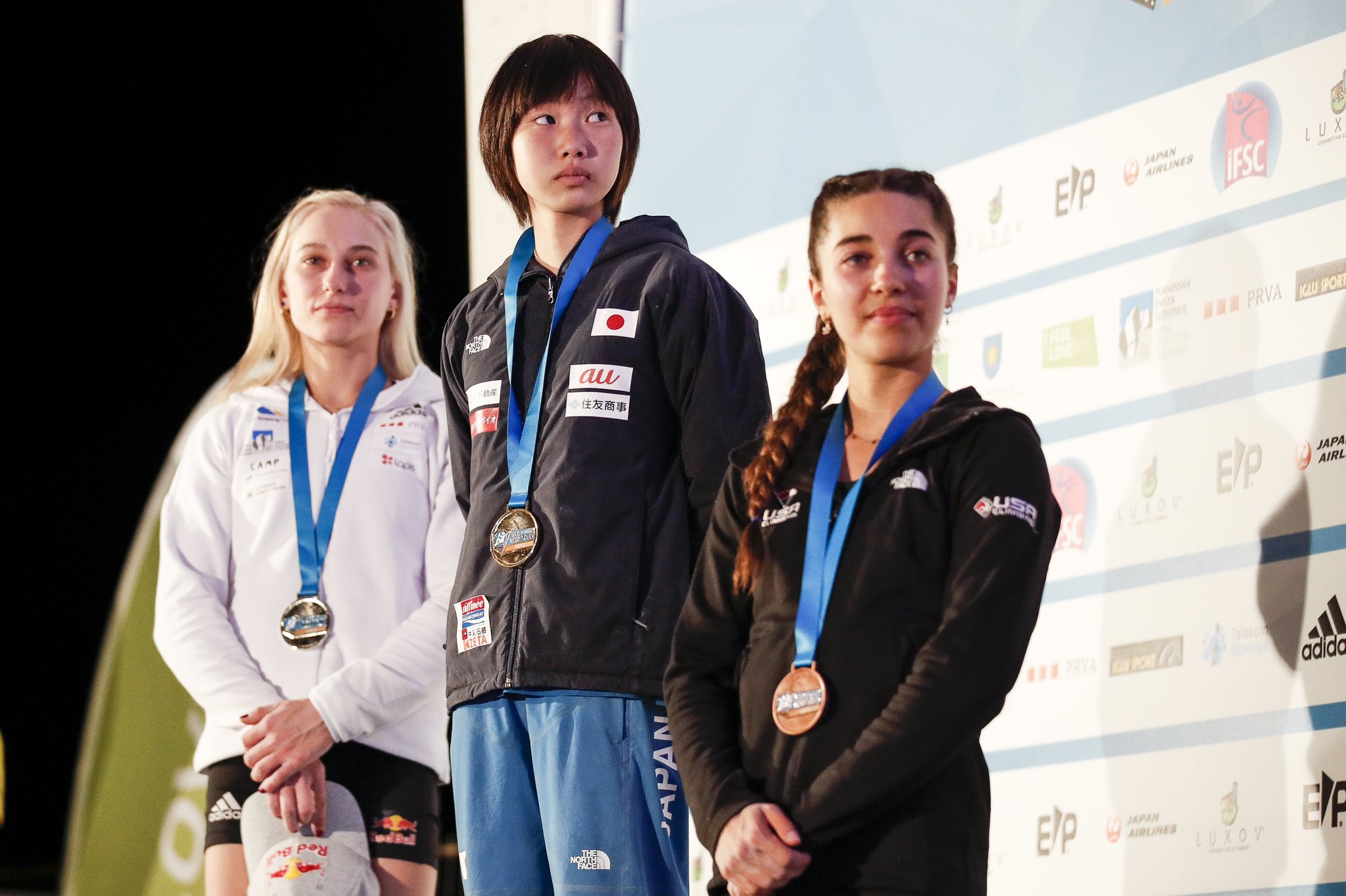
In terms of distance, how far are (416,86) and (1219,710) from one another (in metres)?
3.42

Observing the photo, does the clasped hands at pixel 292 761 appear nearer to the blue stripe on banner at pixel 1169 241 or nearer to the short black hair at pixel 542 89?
the short black hair at pixel 542 89

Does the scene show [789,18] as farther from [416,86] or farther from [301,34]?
[301,34]

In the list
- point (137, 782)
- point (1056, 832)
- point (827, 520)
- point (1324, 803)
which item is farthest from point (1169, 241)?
point (137, 782)

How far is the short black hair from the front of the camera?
2.31m

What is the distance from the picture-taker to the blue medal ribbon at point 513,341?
6.97ft

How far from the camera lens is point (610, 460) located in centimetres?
209

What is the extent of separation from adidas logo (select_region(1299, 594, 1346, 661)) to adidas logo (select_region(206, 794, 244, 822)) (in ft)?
5.93

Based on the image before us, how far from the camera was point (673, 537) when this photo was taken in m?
2.05

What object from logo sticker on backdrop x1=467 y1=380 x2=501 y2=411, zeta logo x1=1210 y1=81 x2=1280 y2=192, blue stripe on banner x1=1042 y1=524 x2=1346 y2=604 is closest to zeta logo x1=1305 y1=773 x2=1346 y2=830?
blue stripe on banner x1=1042 y1=524 x2=1346 y2=604

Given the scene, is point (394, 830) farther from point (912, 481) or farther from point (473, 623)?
point (912, 481)

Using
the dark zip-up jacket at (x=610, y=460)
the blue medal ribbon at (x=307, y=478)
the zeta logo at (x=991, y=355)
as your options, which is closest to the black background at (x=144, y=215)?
the blue medal ribbon at (x=307, y=478)

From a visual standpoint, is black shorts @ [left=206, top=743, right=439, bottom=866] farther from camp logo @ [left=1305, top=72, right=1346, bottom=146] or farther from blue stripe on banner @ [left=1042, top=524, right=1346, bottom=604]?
camp logo @ [left=1305, top=72, right=1346, bottom=146]

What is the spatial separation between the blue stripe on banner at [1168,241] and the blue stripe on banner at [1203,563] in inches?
20.8

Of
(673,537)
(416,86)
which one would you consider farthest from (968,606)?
(416,86)
